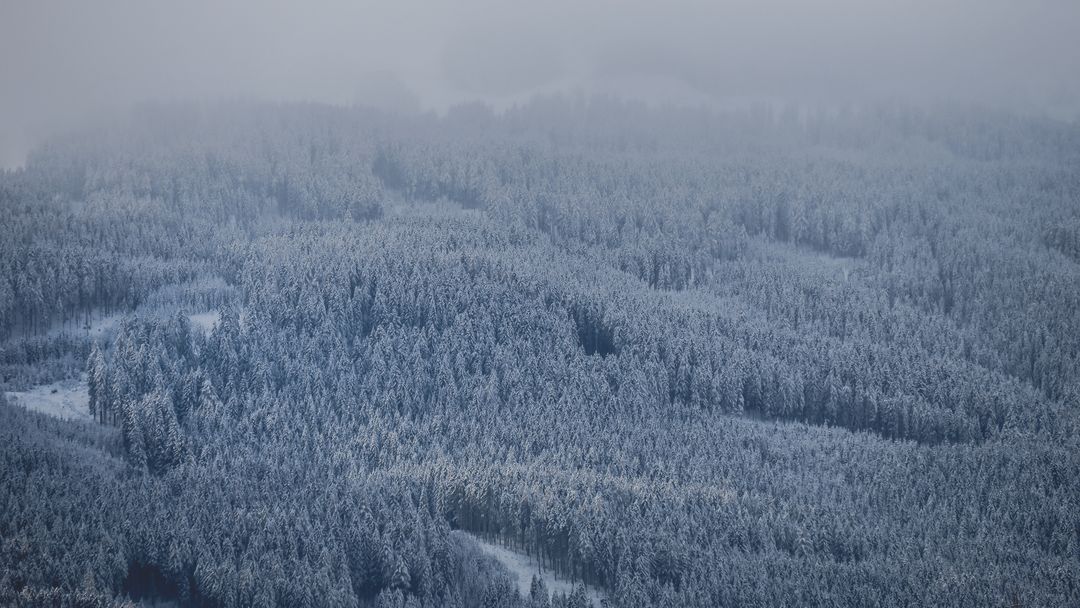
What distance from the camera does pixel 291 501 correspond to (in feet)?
543

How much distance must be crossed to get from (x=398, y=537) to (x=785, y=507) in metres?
53.8

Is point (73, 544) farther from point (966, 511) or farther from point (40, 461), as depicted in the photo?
point (966, 511)

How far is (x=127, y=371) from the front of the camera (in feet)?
655

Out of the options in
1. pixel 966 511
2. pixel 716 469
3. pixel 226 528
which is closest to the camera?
pixel 226 528

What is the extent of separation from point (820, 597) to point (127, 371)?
11048 centimetres

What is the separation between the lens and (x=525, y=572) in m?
171

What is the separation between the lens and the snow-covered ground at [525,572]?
16512 centimetres

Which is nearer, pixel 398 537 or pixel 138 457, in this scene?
pixel 398 537

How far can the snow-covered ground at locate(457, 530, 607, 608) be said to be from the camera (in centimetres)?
16512

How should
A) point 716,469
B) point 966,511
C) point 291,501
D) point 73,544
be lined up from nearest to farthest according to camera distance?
point 73,544
point 291,501
point 966,511
point 716,469

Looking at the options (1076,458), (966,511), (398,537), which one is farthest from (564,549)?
(1076,458)

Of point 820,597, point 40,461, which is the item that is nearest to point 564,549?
point 820,597

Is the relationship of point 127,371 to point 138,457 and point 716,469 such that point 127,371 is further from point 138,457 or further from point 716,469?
point 716,469

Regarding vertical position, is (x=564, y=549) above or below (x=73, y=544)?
below
